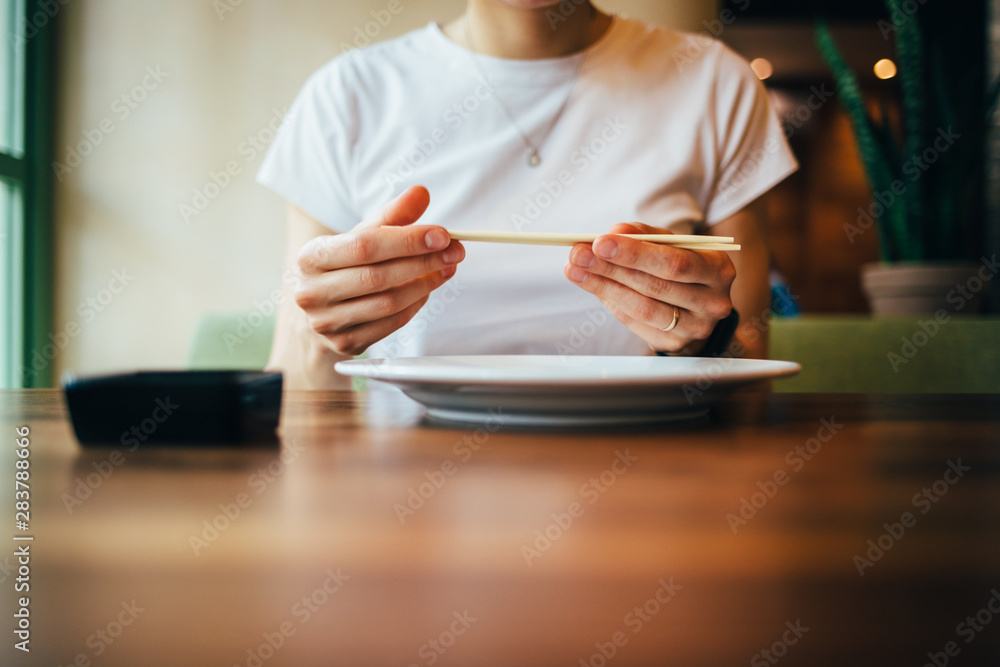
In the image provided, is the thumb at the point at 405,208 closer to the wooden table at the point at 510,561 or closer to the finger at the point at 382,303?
the finger at the point at 382,303

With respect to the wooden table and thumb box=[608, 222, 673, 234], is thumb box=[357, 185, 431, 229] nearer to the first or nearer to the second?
thumb box=[608, 222, 673, 234]

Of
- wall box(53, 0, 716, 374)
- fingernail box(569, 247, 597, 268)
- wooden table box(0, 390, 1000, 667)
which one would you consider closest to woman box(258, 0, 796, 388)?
fingernail box(569, 247, 597, 268)

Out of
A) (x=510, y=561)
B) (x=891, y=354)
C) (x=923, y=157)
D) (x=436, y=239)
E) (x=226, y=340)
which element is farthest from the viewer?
(x=923, y=157)

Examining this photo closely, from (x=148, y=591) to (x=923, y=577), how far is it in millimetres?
172

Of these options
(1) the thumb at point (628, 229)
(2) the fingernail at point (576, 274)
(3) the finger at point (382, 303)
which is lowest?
(3) the finger at point (382, 303)

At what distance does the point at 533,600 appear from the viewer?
0.14 meters

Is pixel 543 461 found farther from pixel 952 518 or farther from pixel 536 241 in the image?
pixel 536 241

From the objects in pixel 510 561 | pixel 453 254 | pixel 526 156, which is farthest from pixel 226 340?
pixel 510 561

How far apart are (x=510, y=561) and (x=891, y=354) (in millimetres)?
1310

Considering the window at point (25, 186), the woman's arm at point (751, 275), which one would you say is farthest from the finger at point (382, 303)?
the window at point (25, 186)

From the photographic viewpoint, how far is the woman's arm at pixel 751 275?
0.88m

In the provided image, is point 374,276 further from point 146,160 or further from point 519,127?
point 146,160

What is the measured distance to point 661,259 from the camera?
1.58 ft

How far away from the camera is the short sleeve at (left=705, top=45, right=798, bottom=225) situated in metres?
0.89
